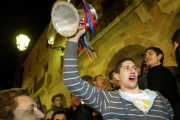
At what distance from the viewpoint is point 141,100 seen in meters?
2.19

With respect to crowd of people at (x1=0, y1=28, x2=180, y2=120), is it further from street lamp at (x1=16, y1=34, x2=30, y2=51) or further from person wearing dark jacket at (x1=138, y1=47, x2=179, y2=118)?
street lamp at (x1=16, y1=34, x2=30, y2=51)

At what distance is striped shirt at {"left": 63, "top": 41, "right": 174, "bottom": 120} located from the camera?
1.92m

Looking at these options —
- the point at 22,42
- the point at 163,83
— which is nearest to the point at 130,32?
the point at 22,42

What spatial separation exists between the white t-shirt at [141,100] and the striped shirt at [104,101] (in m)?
0.05

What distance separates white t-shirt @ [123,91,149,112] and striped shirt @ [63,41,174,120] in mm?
48

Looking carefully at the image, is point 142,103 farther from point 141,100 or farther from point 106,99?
point 106,99

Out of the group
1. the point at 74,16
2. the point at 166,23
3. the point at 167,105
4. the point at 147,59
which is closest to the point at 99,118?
the point at 147,59

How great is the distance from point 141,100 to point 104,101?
44cm

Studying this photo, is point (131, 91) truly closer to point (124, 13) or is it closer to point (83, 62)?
point (124, 13)

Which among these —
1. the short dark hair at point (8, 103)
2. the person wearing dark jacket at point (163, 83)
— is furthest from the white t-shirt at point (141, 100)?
the short dark hair at point (8, 103)

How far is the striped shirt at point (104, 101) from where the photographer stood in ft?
6.30

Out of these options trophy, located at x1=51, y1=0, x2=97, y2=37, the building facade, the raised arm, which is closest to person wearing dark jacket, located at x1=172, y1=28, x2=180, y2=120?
the raised arm

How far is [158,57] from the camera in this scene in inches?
140

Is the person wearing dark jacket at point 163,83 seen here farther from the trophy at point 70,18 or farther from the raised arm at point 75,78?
the trophy at point 70,18
